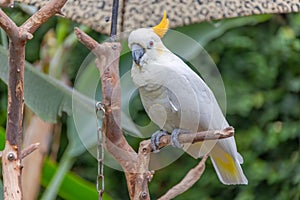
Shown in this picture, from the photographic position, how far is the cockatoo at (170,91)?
1008 mm

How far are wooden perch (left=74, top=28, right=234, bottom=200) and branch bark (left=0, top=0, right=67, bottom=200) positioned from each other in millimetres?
57

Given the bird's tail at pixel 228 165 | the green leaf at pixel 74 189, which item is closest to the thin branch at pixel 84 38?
the bird's tail at pixel 228 165

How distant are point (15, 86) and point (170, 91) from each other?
0.74ft

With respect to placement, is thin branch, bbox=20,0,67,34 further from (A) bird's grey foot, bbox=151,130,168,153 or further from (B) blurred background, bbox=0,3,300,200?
(B) blurred background, bbox=0,3,300,200

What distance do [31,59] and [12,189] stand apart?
1.24 metres

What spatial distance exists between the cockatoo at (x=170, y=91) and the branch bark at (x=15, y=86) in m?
0.13

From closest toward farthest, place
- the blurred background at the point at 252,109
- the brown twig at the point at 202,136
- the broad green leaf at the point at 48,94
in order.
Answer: the brown twig at the point at 202,136 < the broad green leaf at the point at 48,94 < the blurred background at the point at 252,109

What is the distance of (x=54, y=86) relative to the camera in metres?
1.43

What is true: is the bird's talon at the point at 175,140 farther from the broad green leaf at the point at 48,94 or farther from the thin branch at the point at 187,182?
the broad green leaf at the point at 48,94

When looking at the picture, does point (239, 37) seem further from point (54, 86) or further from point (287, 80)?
point (54, 86)

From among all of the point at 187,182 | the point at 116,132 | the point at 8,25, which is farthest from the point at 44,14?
the point at 187,182

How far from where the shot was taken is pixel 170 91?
105 centimetres

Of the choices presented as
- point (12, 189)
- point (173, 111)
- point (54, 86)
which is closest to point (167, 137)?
point (173, 111)

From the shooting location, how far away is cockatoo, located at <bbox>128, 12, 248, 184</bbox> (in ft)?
3.31
